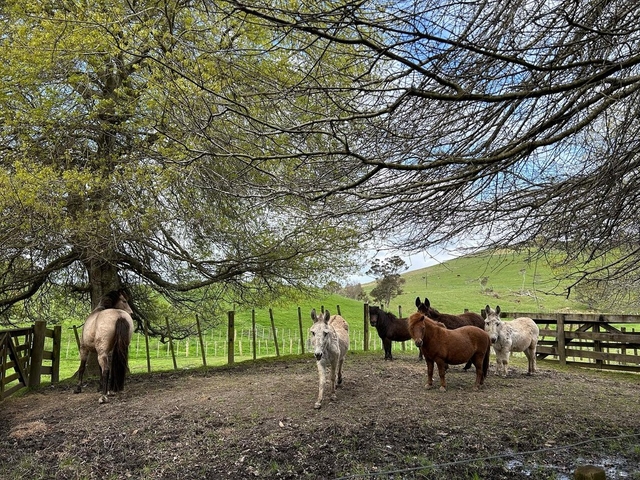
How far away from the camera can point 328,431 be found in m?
5.34

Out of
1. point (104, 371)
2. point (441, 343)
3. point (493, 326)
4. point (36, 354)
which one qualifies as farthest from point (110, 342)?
point (493, 326)

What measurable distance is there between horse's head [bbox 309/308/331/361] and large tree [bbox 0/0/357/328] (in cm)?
126

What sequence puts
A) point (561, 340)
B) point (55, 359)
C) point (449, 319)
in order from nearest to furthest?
point (55, 359)
point (449, 319)
point (561, 340)

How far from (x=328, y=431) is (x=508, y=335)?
198 inches

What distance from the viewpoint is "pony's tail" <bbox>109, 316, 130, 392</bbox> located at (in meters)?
7.70

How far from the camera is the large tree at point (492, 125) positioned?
9.82ft

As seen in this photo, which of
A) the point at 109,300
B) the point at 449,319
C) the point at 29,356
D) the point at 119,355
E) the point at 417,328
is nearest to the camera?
the point at 417,328

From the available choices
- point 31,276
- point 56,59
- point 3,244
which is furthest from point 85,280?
point 56,59

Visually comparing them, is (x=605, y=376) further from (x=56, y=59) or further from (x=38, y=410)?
(x=56, y=59)

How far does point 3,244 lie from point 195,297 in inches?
178

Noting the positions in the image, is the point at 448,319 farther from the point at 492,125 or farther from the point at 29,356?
the point at 29,356

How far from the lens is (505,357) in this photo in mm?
8984

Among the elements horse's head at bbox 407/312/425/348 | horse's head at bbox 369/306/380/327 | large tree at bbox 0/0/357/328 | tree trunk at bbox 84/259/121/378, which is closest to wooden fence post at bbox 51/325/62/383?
tree trunk at bbox 84/259/121/378

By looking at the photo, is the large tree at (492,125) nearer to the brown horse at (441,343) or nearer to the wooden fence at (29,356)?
the brown horse at (441,343)
